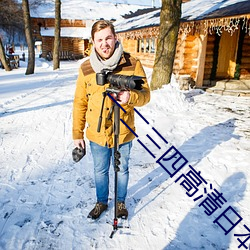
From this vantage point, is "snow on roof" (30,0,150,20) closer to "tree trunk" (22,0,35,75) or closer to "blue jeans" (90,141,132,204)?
"tree trunk" (22,0,35,75)

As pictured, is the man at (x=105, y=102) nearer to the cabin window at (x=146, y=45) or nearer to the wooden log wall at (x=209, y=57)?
the wooden log wall at (x=209, y=57)

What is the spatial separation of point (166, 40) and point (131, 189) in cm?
544


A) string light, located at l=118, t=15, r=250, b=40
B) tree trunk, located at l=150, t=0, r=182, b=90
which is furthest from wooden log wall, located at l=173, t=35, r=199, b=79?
tree trunk, located at l=150, t=0, r=182, b=90

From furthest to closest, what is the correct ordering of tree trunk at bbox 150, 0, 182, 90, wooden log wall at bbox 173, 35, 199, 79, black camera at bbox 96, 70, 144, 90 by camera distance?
1. wooden log wall at bbox 173, 35, 199, 79
2. tree trunk at bbox 150, 0, 182, 90
3. black camera at bbox 96, 70, 144, 90

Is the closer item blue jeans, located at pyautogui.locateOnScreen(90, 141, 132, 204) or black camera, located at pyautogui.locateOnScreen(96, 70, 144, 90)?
black camera, located at pyautogui.locateOnScreen(96, 70, 144, 90)

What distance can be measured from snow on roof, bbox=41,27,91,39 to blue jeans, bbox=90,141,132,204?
2894 cm

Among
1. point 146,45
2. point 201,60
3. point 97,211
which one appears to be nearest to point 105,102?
point 97,211

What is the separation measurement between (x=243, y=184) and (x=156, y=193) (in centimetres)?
126

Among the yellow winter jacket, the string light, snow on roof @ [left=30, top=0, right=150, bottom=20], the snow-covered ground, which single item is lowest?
the snow-covered ground

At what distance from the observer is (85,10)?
33719mm

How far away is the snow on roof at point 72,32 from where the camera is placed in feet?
95.2

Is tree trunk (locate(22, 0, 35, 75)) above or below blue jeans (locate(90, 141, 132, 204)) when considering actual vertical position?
above

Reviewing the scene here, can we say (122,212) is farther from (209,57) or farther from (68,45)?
(68,45)

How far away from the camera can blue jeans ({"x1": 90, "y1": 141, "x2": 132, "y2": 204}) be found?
2.23 meters
